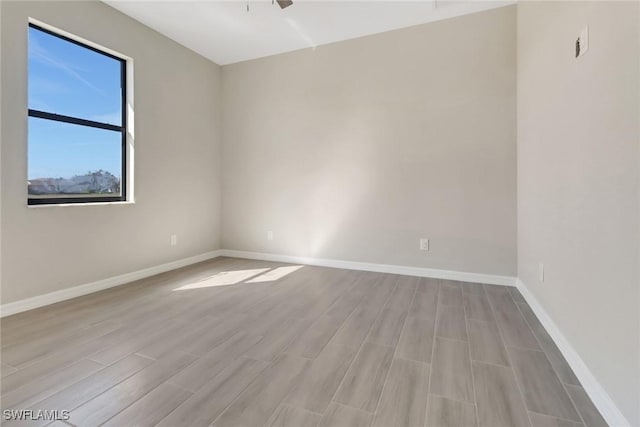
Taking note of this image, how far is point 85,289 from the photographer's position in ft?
8.79

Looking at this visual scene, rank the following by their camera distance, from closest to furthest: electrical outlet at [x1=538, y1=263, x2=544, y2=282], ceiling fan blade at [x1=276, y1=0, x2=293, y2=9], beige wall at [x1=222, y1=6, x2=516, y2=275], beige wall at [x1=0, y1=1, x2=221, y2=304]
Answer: electrical outlet at [x1=538, y1=263, x2=544, y2=282] < beige wall at [x1=0, y1=1, x2=221, y2=304] < ceiling fan blade at [x1=276, y1=0, x2=293, y2=9] < beige wall at [x1=222, y1=6, x2=516, y2=275]

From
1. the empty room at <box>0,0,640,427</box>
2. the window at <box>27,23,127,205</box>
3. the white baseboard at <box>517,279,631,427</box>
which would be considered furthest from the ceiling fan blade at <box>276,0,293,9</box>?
the white baseboard at <box>517,279,631,427</box>

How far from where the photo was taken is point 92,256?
2.74 metres

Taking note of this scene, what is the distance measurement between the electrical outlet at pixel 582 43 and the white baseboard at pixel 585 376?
157 cm

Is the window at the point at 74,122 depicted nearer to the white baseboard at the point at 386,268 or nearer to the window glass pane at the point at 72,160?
the window glass pane at the point at 72,160

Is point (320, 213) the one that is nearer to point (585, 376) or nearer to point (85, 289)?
point (85, 289)

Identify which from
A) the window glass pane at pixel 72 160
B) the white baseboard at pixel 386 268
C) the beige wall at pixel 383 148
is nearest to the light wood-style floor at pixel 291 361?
the white baseboard at pixel 386 268

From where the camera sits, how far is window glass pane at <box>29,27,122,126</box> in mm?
2402

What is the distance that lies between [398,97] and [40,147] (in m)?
3.48

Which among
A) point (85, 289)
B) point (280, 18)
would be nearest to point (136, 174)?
point (85, 289)

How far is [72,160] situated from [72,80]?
740 millimetres

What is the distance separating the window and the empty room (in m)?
0.02

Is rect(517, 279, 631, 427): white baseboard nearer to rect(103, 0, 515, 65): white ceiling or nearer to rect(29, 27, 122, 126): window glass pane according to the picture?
rect(103, 0, 515, 65): white ceiling

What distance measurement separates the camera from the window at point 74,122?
241 cm
